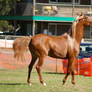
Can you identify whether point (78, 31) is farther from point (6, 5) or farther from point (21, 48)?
point (6, 5)

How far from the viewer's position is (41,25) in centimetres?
4756

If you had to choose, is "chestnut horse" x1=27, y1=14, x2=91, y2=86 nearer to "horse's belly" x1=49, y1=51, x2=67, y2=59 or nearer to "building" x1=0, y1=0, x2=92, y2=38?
"horse's belly" x1=49, y1=51, x2=67, y2=59

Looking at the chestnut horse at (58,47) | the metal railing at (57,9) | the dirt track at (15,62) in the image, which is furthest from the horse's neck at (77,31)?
the metal railing at (57,9)

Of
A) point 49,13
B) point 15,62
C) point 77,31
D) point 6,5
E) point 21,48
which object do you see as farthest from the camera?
point 6,5

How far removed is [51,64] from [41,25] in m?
23.2

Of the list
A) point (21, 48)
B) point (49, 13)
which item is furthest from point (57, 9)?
point (21, 48)

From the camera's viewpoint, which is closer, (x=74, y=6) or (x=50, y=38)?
(x=50, y=38)

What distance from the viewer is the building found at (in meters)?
44.8

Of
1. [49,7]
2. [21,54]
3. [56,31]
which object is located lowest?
[56,31]

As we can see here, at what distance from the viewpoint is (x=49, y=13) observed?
1769 inches

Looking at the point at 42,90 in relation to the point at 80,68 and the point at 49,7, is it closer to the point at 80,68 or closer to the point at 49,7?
the point at 80,68

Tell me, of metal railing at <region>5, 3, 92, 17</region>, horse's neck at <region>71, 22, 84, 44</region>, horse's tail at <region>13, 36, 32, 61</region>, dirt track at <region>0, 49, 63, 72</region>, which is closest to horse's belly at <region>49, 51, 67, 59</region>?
horse's neck at <region>71, 22, 84, 44</region>

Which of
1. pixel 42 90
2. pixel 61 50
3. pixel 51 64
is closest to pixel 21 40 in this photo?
pixel 61 50

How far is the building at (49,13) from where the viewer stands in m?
44.8
